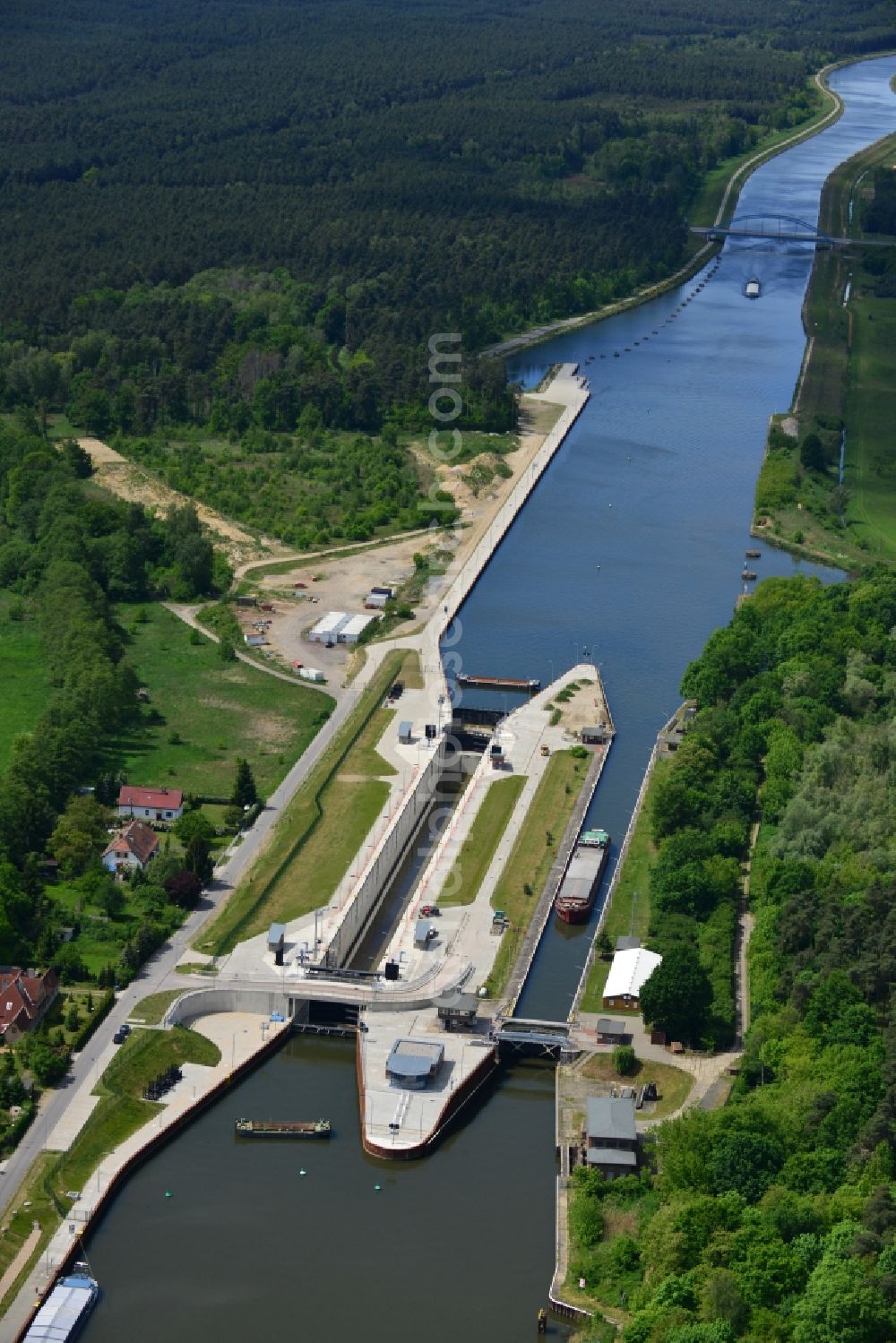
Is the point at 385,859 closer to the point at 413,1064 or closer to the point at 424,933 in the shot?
the point at 424,933

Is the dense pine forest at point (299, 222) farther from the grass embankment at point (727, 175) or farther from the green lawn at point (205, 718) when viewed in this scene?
the green lawn at point (205, 718)

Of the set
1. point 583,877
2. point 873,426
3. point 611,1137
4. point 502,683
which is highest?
point 611,1137

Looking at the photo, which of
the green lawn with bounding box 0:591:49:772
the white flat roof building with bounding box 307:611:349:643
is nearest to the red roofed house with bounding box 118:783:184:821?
the green lawn with bounding box 0:591:49:772

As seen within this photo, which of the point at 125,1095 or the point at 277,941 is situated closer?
the point at 125,1095

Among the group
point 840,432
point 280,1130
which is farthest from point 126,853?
point 840,432

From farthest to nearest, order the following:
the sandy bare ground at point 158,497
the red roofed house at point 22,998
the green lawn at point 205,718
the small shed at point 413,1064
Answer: the sandy bare ground at point 158,497 → the green lawn at point 205,718 → the red roofed house at point 22,998 → the small shed at point 413,1064

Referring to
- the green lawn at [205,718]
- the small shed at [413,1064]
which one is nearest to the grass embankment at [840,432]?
the green lawn at [205,718]

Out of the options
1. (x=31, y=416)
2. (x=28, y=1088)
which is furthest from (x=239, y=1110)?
(x=31, y=416)
